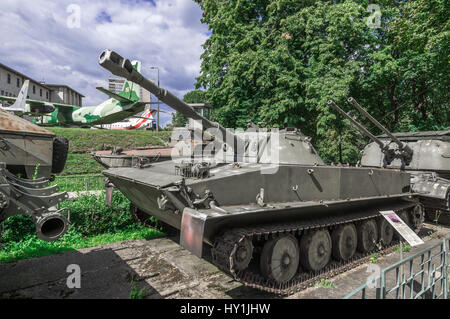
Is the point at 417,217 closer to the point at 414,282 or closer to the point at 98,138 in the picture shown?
the point at 414,282

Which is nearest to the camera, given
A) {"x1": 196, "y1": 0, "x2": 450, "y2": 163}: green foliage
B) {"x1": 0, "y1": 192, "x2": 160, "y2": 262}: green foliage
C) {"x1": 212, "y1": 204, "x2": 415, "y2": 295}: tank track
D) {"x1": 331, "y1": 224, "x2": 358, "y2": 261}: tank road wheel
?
{"x1": 212, "y1": 204, "x2": 415, "y2": 295}: tank track

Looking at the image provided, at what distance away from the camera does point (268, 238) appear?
4.50m

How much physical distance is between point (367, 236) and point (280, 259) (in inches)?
113

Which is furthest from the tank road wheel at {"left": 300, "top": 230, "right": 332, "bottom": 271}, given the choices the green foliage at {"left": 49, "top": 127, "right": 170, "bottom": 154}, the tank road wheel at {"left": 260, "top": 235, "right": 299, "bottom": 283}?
the green foliage at {"left": 49, "top": 127, "right": 170, "bottom": 154}

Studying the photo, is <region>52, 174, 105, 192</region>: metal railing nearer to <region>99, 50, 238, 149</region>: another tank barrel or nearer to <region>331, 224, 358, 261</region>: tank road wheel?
<region>99, 50, 238, 149</region>: another tank barrel

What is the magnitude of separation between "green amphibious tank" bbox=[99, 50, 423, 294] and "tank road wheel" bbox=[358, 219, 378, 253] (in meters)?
0.02

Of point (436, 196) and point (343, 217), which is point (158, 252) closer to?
point (343, 217)

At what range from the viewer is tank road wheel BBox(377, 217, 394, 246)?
6809 mm

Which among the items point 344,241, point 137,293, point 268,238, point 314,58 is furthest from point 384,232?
point 314,58

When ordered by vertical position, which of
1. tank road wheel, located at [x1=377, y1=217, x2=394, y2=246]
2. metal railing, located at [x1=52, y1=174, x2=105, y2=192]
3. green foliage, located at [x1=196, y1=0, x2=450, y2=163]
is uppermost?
green foliage, located at [x1=196, y1=0, x2=450, y2=163]

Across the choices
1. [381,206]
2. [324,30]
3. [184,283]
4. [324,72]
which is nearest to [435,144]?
[381,206]

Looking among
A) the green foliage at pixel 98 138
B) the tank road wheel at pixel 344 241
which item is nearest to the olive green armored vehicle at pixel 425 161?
the tank road wheel at pixel 344 241

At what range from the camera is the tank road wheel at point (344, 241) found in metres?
5.60

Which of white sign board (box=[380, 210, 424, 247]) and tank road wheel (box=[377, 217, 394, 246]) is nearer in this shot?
white sign board (box=[380, 210, 424, 247])
